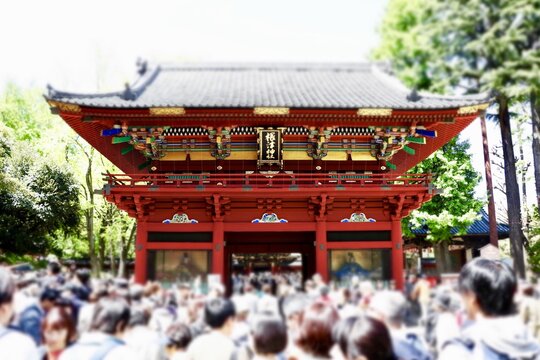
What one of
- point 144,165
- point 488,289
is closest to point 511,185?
→ point 488,289

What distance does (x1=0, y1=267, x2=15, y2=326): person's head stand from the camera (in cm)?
376

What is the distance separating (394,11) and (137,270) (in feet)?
13.2

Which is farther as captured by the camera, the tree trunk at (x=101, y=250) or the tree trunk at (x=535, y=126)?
the tree trunk at (x=101, y=250)

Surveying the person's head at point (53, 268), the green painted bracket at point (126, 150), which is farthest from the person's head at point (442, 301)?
the green painted bracket at point (126, 150)

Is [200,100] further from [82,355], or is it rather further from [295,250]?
[82,355]

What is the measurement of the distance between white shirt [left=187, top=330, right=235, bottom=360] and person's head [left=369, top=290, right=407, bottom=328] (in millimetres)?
1302

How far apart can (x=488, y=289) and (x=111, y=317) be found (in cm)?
297

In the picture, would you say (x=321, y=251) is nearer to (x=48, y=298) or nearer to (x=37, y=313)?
(x=48, y=298)

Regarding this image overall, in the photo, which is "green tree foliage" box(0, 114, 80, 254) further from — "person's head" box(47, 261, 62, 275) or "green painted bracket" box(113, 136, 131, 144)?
"green painted bracket" box(113, 136, 131, 144)

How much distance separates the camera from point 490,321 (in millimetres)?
3057

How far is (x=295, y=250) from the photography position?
6.18 metres

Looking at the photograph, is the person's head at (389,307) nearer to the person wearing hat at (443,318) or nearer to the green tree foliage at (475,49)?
the person wearing hat at (443,318)

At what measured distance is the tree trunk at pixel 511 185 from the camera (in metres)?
4.51

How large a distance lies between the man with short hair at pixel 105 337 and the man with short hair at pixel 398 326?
2.07 meters
